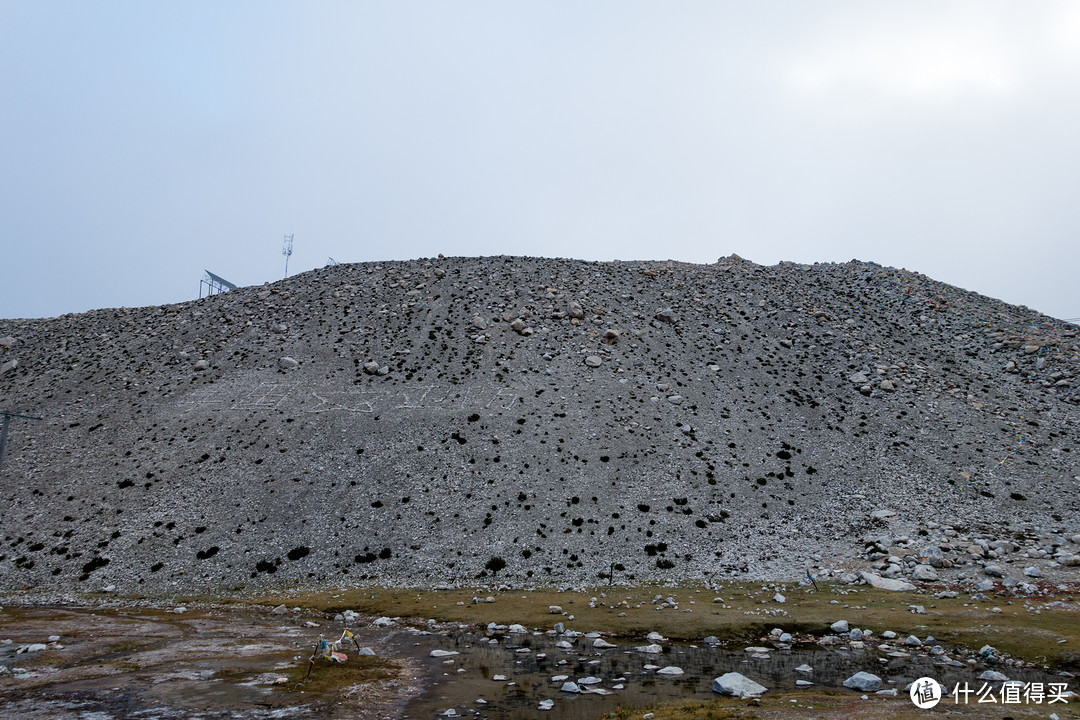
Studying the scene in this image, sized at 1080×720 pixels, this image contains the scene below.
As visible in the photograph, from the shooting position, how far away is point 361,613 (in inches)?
1442

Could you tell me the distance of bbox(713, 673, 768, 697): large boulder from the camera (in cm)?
1981

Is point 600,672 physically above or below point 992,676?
below

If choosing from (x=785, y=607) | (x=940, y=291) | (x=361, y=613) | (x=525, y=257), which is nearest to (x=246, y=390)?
(x=361, y=613)

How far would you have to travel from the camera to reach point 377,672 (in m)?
23.9

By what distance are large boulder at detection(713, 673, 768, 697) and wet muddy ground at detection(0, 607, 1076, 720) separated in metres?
0.59

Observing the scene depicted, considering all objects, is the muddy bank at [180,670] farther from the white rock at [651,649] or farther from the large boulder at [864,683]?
the large boulder at [864,683]

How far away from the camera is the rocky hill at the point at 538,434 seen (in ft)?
151

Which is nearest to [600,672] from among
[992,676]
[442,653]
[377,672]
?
[442,653]

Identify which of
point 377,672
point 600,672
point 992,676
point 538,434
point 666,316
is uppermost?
point 666,316

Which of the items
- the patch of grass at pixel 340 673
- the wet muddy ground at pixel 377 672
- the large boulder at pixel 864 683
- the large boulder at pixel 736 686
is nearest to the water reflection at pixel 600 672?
the wet muddy ground at pixel 377 672

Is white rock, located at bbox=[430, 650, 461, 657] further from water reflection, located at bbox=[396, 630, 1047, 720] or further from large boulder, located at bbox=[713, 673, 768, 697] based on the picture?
large boulder, located at bbox=[713, 673, 768, 697]

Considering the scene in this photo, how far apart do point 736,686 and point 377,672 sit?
13.7 m

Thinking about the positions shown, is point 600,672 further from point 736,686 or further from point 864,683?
point 864,683

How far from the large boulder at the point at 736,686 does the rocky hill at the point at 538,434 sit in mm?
21685
